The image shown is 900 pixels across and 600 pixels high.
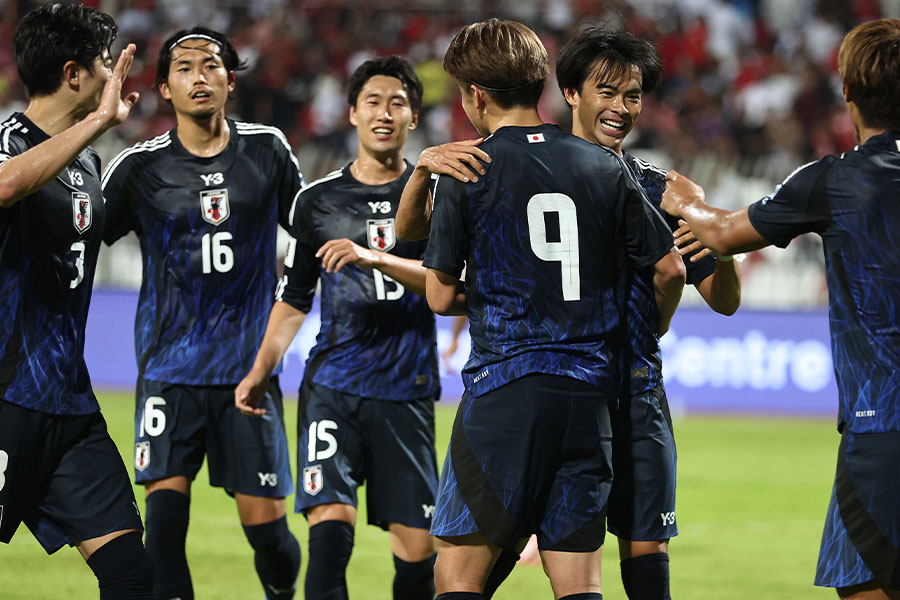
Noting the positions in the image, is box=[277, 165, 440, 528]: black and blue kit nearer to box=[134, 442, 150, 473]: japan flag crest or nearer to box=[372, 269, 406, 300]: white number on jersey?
box=[372, 269, 406, 300]: white number on jersey

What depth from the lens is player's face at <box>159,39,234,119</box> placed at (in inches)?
218

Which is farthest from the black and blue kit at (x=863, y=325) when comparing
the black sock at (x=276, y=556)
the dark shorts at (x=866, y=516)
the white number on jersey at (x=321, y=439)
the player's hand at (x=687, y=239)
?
the black sock at (x=276, y=556)

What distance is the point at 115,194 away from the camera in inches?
216

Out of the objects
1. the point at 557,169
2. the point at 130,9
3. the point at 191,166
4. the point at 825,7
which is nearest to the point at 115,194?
the point at 191,166

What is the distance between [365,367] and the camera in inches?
209

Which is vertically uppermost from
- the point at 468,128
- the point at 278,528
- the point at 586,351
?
the point at 468,128

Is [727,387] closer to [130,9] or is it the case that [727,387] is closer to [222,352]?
[222,352]

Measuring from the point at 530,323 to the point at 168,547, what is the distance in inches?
93.8

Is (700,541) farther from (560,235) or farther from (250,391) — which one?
(560,235)

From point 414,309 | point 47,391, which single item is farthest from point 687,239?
point 47,391

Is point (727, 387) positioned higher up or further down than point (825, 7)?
further down

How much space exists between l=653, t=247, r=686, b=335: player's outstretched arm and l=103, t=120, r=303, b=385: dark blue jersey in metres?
2.15

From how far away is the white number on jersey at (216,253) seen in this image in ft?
17.9

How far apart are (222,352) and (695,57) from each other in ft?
47.6
